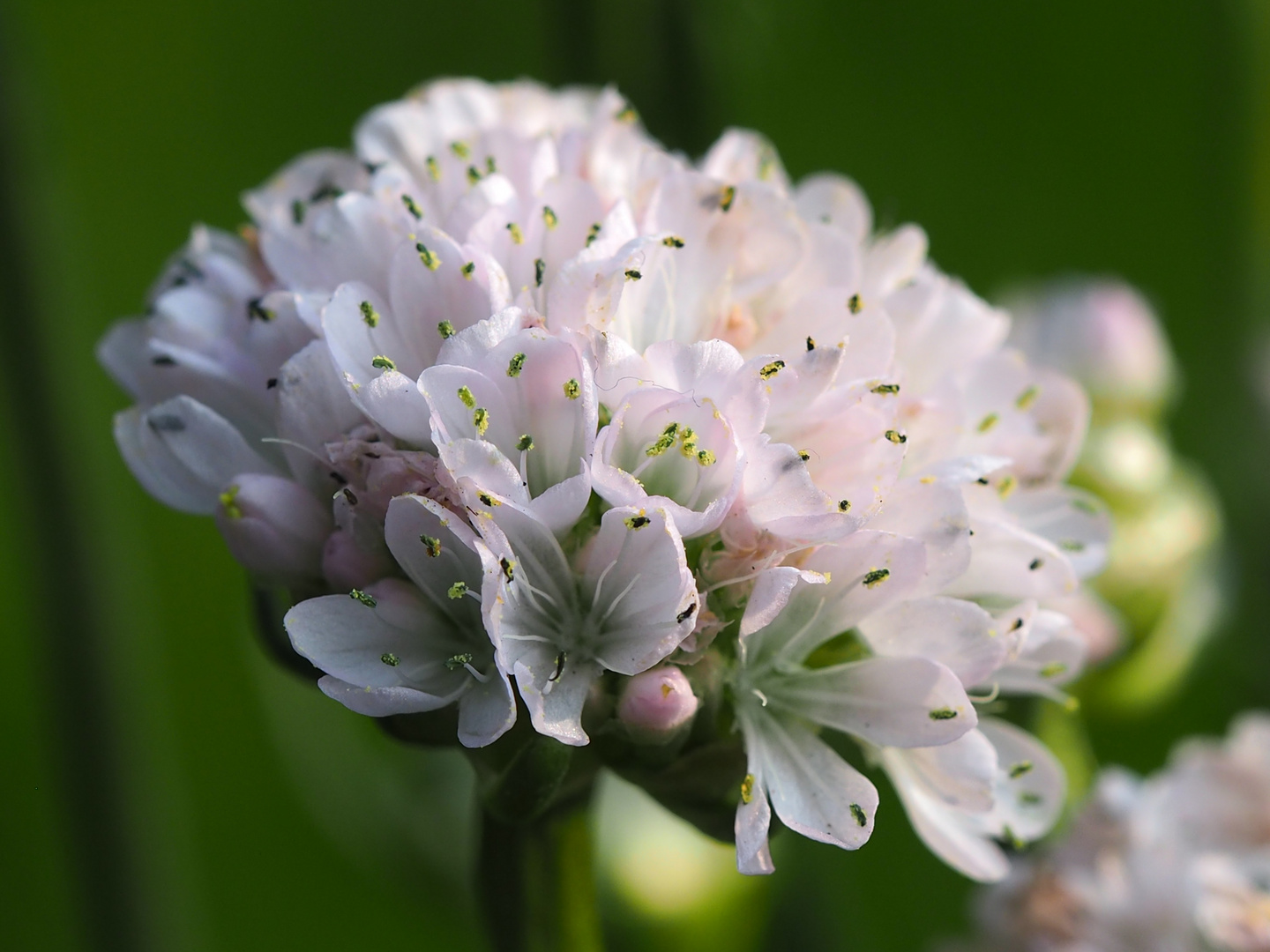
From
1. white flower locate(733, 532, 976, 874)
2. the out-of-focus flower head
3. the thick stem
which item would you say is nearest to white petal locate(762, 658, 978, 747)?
white flower locate(733, 532, 976, 874)

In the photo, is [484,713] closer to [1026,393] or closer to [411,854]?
[1026,393]

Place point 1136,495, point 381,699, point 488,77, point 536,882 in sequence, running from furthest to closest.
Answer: point 488,77 → point 1136,495 → point 536,882 → point 381,699

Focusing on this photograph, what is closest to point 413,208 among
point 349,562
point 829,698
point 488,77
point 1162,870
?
point 349,562

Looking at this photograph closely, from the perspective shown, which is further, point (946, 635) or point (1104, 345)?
point (1104, 345)

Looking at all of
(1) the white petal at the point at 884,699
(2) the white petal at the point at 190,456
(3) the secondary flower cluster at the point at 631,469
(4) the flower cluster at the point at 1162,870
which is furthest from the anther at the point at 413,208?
(4) the flower cluster at the point at 1162,870

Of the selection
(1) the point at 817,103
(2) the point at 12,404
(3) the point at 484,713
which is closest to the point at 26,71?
(2) the point at 12,404

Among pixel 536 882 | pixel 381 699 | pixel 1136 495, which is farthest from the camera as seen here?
pixel 1136 495

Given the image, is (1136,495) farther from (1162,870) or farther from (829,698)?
(829,698)

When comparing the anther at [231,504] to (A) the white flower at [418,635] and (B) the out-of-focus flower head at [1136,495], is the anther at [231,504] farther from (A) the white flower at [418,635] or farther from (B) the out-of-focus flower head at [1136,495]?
(B) the out-of-focus flower head at [1136,495]
